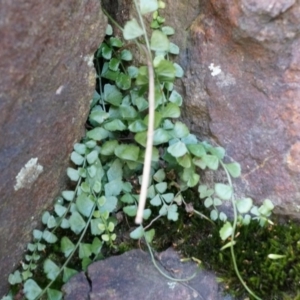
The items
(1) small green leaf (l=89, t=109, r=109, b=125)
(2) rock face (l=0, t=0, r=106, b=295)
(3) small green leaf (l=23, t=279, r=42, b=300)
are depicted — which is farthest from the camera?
(1) small green leaf (l=89, t=109, r=109, b=125)

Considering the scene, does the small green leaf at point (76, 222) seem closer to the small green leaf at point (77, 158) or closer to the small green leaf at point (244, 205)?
the small green leaf at point (77, 158)

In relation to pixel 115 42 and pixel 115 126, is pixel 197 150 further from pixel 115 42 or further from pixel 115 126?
pixel 115 42

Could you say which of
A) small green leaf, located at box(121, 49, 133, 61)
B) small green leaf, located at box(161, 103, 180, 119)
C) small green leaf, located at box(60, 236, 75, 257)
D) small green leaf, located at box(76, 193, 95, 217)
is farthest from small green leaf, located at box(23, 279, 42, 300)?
small green leaf, located at box(121, 49, 133, 61)

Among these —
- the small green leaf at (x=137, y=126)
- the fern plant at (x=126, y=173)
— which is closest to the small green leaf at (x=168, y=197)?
the fern plant at (x=126, y=173)

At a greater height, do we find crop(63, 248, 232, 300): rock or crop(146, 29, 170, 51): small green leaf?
crop(146, 29, 170, 51): small green leaf

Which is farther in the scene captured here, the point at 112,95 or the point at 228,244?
the point at 112,95

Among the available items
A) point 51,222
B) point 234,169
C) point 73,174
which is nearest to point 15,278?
point 51,222

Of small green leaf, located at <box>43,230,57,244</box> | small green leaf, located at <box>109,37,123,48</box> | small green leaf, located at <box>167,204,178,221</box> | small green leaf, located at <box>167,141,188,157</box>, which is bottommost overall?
small green leaf, located at <box>43,230,57,244</box>

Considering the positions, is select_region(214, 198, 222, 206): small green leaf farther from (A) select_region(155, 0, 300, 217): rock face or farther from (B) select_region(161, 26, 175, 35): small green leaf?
(B) select_region(161, 26, 175, 35): small green leaf
